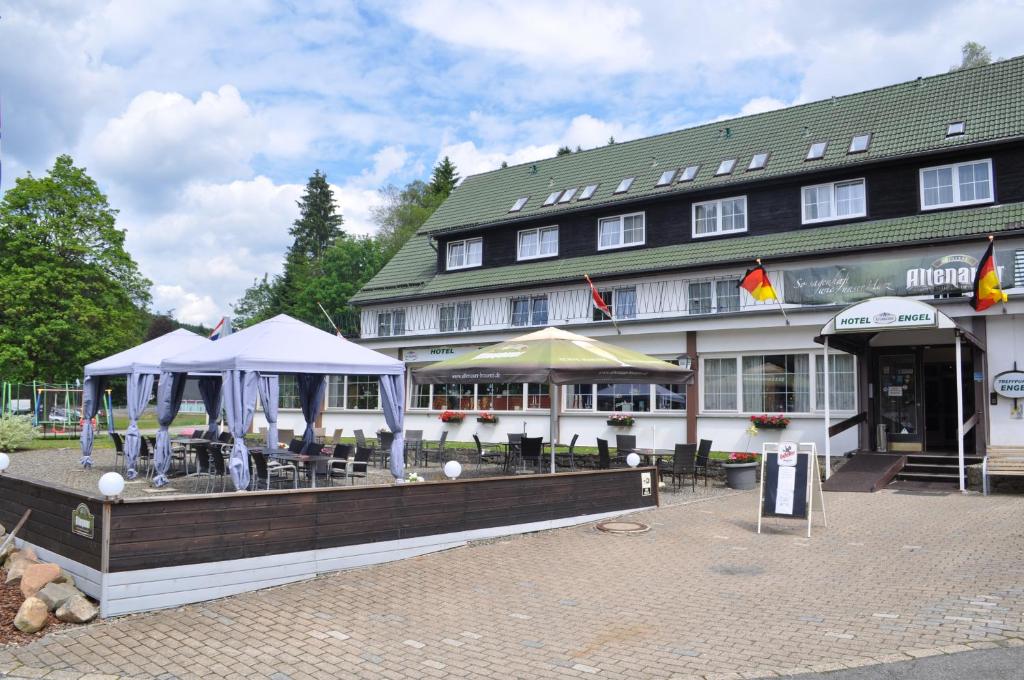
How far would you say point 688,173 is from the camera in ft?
74.4

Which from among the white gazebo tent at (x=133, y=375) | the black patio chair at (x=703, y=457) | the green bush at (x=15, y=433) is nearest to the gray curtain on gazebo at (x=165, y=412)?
the white gazebo tent at (x=133, y=375)

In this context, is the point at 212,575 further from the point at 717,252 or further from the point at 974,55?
the point at 974,55

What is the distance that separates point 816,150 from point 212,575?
18.5 metres

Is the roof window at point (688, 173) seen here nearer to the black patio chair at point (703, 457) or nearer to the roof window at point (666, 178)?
the roof window at point (666, 178)

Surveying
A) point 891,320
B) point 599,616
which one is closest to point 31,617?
point 599,616

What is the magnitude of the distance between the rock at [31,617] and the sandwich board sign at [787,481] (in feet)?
27.1

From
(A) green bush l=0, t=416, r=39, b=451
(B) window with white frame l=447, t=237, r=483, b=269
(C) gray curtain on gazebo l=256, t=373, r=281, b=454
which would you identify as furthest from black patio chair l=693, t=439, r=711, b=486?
(A) green bush l=0, t=416, r=39, b=451

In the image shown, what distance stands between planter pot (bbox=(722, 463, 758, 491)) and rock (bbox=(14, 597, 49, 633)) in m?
11.8

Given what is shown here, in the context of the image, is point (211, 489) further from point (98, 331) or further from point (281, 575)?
point (98, 331)

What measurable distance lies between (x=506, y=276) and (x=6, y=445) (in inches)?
616

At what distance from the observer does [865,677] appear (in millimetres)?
5059

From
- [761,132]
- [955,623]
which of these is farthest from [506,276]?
[955,623]

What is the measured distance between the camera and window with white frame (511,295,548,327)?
23.6 metres

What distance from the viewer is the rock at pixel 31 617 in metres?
6.45
